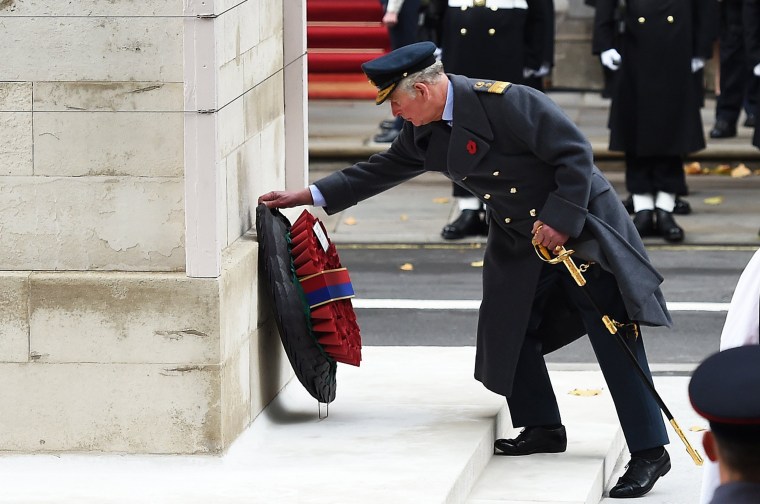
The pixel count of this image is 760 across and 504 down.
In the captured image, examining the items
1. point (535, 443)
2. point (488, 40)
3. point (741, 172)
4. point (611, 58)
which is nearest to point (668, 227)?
point (611, 58)

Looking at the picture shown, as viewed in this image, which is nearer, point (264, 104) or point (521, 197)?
point (521, 197)

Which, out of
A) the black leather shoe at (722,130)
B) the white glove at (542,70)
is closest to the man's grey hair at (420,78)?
the white glove at (542,70)

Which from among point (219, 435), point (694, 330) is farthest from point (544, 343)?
point (694, 330)

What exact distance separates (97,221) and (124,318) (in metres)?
0.36

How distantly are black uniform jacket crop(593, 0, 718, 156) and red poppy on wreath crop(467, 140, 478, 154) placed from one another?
18.0 feet

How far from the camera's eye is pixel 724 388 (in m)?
3.05

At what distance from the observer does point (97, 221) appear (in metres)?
6.19

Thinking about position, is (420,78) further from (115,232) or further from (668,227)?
(668,227)

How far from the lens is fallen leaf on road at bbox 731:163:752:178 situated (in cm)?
1413

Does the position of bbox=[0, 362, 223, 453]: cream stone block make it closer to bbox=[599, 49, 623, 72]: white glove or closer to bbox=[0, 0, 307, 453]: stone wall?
bbox=[0, 0, 307, 453]: stone wall

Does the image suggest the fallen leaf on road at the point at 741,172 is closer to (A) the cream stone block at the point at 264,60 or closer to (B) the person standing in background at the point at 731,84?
(B) the person standing in background at the point at 731,84

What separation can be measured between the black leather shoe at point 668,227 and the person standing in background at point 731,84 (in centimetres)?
318

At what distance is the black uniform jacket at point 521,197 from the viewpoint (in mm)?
6211

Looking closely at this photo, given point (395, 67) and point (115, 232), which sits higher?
point (395, 67)
